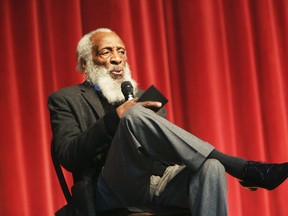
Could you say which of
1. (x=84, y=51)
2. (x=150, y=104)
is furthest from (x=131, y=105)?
(x=84, y=51)

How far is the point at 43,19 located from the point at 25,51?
196mm

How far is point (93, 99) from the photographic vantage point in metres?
2.06

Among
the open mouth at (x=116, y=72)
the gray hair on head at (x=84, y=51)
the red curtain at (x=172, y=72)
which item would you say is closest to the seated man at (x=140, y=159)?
the open mouth at (x=116, y=72)

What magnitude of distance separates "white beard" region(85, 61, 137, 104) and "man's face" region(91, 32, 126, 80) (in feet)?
0.04

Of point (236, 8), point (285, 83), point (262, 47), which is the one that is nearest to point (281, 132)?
point (285, 83)

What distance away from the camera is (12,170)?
2637 millimetres

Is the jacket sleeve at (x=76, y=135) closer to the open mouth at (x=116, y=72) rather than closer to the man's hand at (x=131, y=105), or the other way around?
the man's hand at (x=131, y=105)

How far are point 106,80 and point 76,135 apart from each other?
33cm

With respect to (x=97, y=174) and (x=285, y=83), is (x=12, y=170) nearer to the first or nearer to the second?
(x=97, y=174)

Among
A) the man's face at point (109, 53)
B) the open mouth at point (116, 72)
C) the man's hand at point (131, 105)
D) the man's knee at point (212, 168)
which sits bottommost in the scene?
the man's knee at point (212, 168)

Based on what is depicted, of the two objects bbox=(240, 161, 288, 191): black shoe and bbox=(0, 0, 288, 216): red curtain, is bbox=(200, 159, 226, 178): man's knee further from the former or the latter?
bbox=(0, 0, 288, 216): red curtain

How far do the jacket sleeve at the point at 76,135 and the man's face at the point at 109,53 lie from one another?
26 centimetres

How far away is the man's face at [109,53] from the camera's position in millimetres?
2189

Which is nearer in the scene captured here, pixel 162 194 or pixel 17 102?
pixel 162 194
